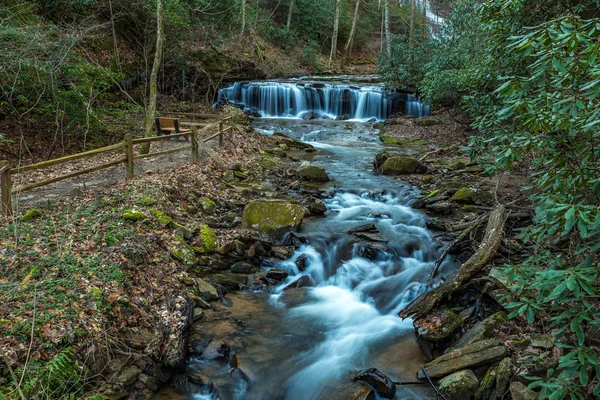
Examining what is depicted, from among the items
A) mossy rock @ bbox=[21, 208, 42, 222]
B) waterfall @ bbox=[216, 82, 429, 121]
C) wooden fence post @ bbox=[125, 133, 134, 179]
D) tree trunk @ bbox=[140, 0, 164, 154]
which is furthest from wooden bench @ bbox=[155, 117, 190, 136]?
waterfall @ bbox=[216, 82, 429, 121]

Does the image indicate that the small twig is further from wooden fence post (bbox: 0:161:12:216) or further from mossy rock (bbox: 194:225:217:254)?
wooden fence post (bbox: 0:161:12:216)

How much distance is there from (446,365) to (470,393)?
453 millimetres

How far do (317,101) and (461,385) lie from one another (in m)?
21.5

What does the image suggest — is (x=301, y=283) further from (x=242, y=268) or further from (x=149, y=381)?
(x=149, y=381)

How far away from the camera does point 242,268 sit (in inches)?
292

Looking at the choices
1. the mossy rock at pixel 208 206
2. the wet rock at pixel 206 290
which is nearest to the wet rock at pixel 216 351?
the wet rock at pixel 206 290

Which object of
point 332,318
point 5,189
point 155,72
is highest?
point 155,72

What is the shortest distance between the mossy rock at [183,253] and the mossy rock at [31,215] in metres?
2.33

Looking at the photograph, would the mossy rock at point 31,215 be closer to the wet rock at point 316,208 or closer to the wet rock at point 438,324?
the wet rock at point 316,208

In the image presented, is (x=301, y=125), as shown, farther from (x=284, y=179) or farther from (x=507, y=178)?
(x=507, y=178)

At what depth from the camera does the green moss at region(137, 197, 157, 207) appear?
7.53 metres

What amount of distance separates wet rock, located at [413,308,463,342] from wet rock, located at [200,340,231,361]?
2800mm

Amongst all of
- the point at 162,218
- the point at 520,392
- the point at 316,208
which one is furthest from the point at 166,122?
the point at 520,392

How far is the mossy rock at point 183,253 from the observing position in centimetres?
686
